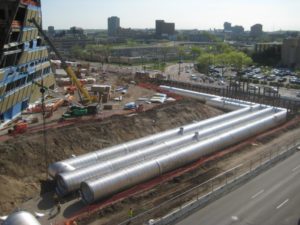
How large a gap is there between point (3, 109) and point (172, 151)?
17.7 metres

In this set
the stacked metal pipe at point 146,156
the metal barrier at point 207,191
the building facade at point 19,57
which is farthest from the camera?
the building facade at point 19,57

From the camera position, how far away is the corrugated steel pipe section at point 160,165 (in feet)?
75.5

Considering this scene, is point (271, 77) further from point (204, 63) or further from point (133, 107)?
point (133, 107)

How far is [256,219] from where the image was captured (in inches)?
856

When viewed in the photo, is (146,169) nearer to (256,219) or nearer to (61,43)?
(256,219)

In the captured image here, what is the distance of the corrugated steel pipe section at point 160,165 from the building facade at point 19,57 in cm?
1728

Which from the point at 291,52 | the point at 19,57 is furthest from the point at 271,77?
the point at 19,57

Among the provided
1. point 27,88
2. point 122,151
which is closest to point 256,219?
point 122,151

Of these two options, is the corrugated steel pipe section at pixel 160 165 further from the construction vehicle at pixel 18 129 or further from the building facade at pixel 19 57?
the building facade at pixel 19 57

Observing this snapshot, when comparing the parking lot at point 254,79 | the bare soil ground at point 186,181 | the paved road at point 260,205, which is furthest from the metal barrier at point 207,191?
the parking lot at point 254,79

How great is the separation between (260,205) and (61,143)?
55.2 feet

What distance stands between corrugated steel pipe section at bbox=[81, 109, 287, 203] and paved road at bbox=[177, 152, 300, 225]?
16.3ft

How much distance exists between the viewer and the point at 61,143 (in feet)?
104

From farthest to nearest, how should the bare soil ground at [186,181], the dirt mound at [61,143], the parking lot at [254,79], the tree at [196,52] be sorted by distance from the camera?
the tree at [196,52]
the parking lot at [254,79]
the dirt mound at [61,143]
the bare soil ground at [186,181]
